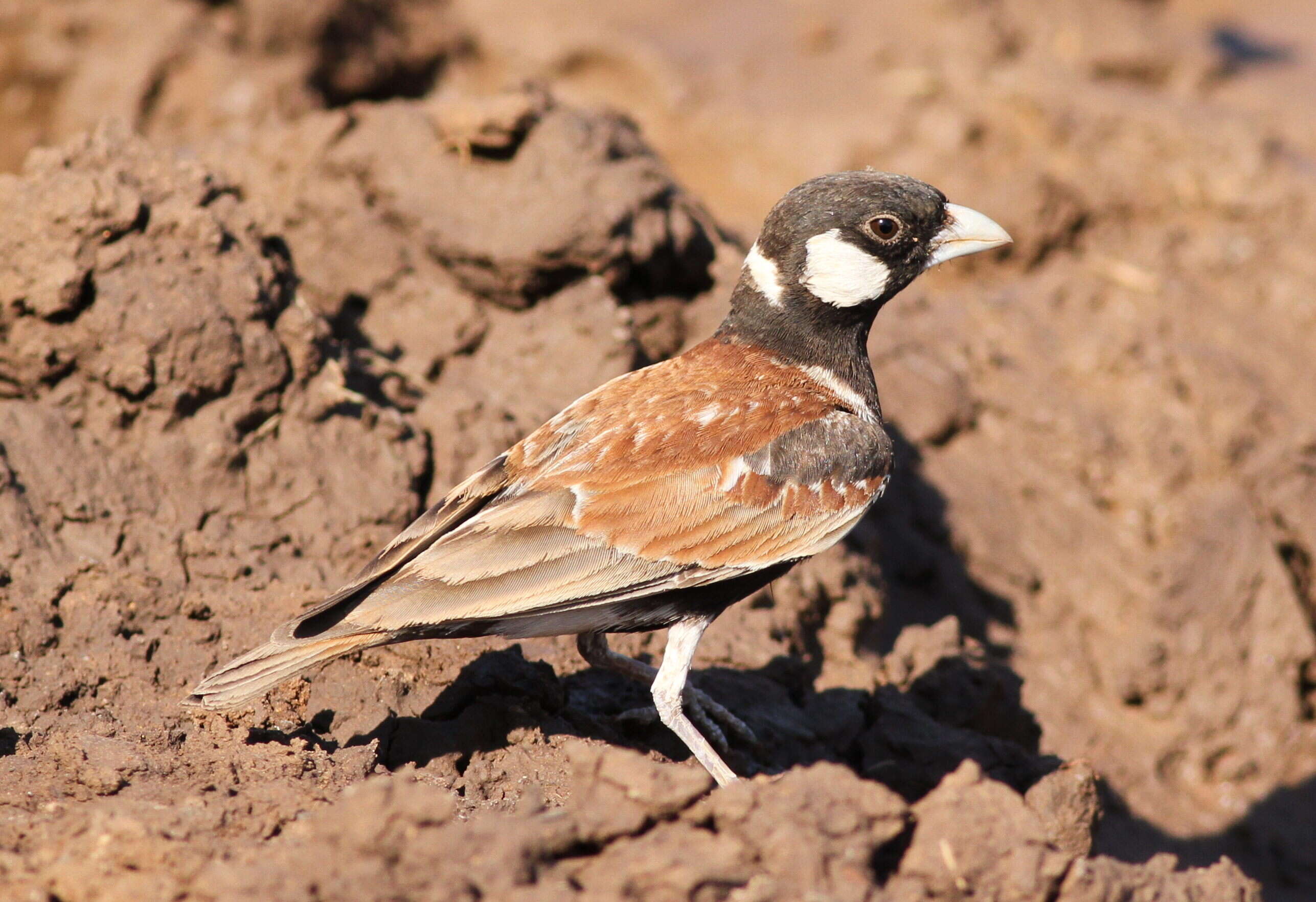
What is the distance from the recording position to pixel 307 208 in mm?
7445

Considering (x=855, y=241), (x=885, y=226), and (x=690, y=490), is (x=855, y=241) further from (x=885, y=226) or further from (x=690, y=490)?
(x=690, y=490)

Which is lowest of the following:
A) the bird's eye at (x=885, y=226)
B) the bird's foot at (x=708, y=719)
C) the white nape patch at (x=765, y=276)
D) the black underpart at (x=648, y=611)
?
the bird's foot at (x=708, y=719)

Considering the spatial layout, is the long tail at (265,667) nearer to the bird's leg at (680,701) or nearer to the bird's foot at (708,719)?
the bird's leg at (680,701)

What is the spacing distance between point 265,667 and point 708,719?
6.33 feet

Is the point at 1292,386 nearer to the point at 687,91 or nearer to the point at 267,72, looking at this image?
the point at 687,91

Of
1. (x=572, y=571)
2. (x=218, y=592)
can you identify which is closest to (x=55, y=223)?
(x=218, y=592)

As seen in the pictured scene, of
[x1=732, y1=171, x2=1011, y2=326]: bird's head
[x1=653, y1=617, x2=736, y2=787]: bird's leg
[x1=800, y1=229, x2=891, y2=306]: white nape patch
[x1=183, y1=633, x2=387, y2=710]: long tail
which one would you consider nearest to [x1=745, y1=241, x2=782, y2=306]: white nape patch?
[x1=732, y1=171, x2=1011, y2=326]: bird's head

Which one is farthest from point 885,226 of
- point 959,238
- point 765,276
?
point 765,276

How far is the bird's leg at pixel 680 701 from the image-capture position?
4855 mm

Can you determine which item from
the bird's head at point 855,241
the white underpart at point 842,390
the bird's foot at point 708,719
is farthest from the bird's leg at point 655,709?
the bird's head at point 855,241

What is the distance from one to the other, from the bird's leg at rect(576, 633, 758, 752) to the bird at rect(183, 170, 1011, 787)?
1 centimetres

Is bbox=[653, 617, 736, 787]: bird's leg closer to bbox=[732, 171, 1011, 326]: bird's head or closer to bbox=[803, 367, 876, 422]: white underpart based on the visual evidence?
bbox=[803, 367, 876, 422]: white underpart

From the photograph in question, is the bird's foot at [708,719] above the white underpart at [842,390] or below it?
below

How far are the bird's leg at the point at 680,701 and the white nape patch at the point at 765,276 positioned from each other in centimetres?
163
